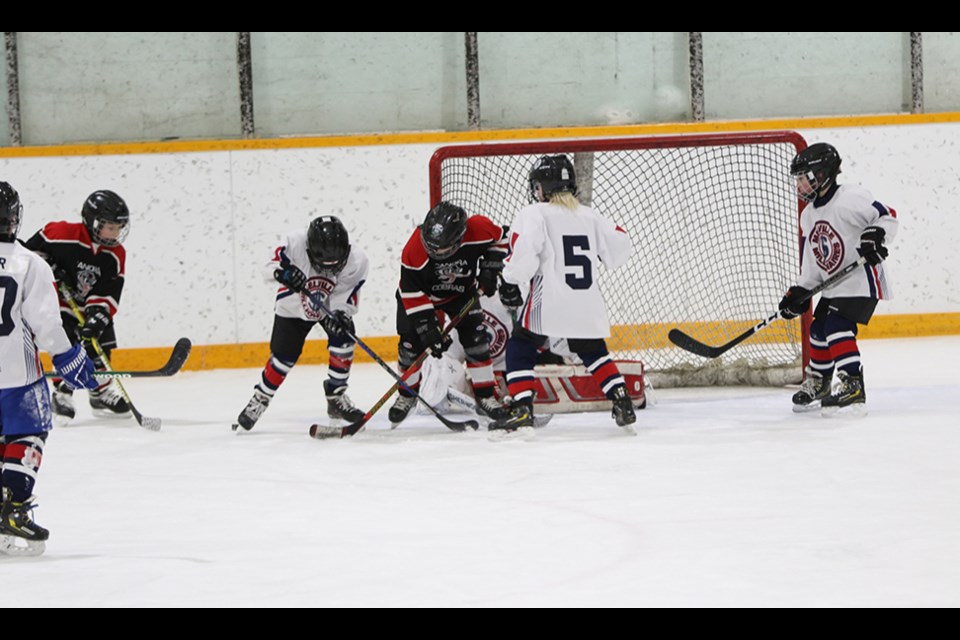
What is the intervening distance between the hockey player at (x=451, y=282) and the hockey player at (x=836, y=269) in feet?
3.62

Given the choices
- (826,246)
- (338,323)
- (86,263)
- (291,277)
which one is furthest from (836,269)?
(86,263)

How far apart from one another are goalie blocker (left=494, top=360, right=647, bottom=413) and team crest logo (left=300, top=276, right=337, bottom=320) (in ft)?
2.49

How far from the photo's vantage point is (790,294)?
4773 mm

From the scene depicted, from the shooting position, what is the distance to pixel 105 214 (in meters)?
4.83

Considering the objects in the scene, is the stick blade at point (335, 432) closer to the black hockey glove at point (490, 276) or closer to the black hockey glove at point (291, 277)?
the black hockey glove at point (291, 277)

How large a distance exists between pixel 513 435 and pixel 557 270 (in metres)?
0.57

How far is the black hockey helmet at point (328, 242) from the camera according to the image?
4.46 metres

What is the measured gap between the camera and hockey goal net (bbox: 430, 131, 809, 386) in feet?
19.8

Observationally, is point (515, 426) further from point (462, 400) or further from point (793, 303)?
point (793, 303)

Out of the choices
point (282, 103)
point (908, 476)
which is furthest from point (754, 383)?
point (282, 103)

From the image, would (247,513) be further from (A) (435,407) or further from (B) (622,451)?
(A) (435,407)

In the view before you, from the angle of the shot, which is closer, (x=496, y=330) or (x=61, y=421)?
(x=496, y=330)
